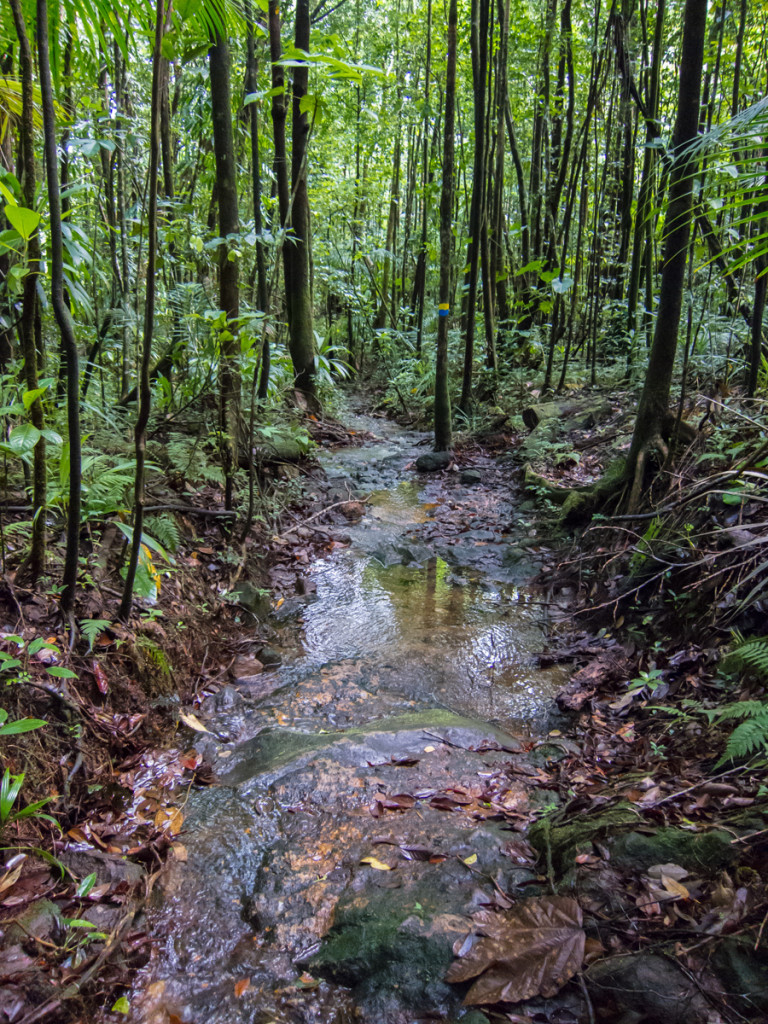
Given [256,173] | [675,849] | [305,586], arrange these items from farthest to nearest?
[256,173] < [305,586] < [675,849]

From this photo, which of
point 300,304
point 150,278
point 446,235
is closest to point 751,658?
point 150,278

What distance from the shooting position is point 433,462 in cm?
789

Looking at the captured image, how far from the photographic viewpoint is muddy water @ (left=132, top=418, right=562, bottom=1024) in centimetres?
176

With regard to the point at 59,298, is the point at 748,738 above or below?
below

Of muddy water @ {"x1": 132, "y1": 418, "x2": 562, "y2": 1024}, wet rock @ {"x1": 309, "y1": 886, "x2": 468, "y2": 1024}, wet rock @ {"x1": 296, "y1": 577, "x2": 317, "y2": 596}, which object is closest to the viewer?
wet rock @ {"x1": 309, "y1": 886, "x2": 468, "y2": 1024}

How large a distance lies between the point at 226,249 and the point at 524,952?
4544 mm

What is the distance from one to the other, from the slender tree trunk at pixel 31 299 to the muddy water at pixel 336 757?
120 centimetres

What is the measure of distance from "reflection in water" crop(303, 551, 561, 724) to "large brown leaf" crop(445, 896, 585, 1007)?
4.71 ft

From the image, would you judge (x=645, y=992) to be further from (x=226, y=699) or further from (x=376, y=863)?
(x=226, y=699)

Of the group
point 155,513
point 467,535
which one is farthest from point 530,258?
point 155,513

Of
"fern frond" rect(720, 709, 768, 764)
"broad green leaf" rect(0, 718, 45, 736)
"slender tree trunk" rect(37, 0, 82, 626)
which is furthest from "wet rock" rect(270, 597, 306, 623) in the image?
"fern frond" rect(720, 709, 768, 764)

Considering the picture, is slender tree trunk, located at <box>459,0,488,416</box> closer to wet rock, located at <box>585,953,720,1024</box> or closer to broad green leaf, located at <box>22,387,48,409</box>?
broad green leaf, located at <box>22,387,48,409</box>

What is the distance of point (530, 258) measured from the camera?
11680 millimetres

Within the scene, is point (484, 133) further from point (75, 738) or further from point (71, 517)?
point (75, 738)
